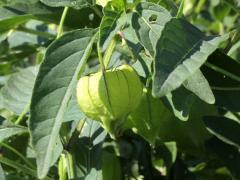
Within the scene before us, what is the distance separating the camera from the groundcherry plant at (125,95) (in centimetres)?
73

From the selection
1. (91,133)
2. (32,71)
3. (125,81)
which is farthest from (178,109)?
(32,71)

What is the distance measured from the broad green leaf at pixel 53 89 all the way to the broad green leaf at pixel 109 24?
23 mm

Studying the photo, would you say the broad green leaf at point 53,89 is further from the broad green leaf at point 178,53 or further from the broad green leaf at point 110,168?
the broad green leaf at point 110,168

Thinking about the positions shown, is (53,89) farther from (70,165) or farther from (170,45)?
(70,165)

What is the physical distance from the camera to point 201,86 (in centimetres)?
76

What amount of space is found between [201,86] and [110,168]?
1.27 feet

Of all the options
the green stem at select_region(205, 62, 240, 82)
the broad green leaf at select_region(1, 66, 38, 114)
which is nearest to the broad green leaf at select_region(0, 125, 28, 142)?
the broad green leaf at select_region(1, 66, 38, 114)

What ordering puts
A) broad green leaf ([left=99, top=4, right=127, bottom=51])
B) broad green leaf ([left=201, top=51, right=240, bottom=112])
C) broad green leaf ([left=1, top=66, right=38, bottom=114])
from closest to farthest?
broad green leaf ([left=99, top=4, right=127, bottom=51]) < broad green leaf ([left=201, top=51, right=240, bottom=112]) < broad green leaf ([left=1, top=66, right=38, bottom=114])

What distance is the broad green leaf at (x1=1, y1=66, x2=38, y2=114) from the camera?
1209mm

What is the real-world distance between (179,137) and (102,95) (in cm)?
42

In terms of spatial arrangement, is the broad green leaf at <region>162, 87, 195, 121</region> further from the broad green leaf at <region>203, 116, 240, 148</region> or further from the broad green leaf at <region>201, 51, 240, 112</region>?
the broad green leaf at <region>203, 116, 240, 148</region>

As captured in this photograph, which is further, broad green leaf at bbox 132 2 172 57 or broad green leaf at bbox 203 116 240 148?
broad green leaf at bbox 203 116 240 148

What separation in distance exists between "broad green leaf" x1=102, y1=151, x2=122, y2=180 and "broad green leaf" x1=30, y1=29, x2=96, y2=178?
37cm

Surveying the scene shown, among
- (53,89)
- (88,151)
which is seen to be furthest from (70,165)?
(53,89)
